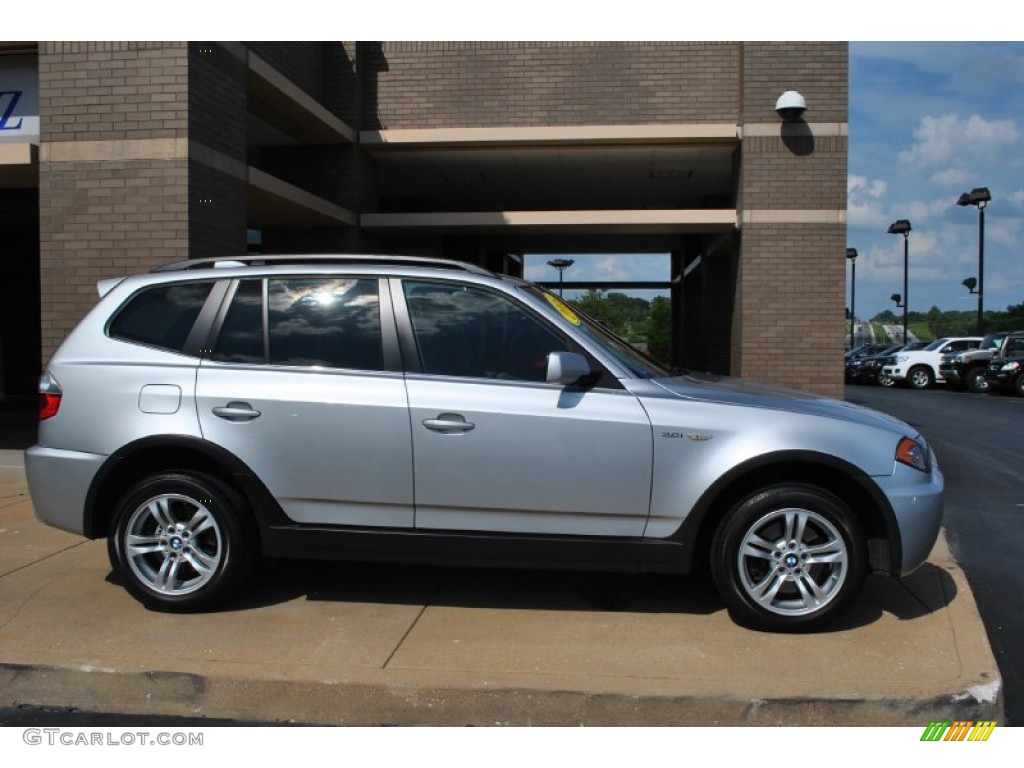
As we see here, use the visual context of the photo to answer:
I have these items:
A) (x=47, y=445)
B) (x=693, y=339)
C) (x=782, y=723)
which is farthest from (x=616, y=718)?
(x=693, y=339)

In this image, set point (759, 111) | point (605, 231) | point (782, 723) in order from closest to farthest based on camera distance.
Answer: point (782, 723) → point (759, 111) → point (605, 231)

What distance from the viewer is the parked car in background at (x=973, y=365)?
82.9 ft

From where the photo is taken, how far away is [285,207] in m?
11.5

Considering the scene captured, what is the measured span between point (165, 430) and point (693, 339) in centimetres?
1713

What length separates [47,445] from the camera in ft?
16.2

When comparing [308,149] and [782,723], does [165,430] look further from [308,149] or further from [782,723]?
[308,149]

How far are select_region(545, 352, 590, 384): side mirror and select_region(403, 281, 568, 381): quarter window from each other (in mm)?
257

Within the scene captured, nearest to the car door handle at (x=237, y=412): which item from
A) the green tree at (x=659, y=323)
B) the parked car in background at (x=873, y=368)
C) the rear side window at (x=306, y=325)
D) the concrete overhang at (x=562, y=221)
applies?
the rear side window at (x=306, y=325)

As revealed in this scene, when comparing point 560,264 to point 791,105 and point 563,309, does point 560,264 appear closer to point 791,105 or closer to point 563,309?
point 791,105

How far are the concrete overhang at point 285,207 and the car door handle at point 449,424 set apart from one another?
20.7 ft

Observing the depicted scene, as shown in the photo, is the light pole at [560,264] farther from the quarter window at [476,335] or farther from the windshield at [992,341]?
the quarter window at [476,335]

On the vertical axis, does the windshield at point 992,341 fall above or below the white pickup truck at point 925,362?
above

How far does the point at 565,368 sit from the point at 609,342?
0.82 metres
